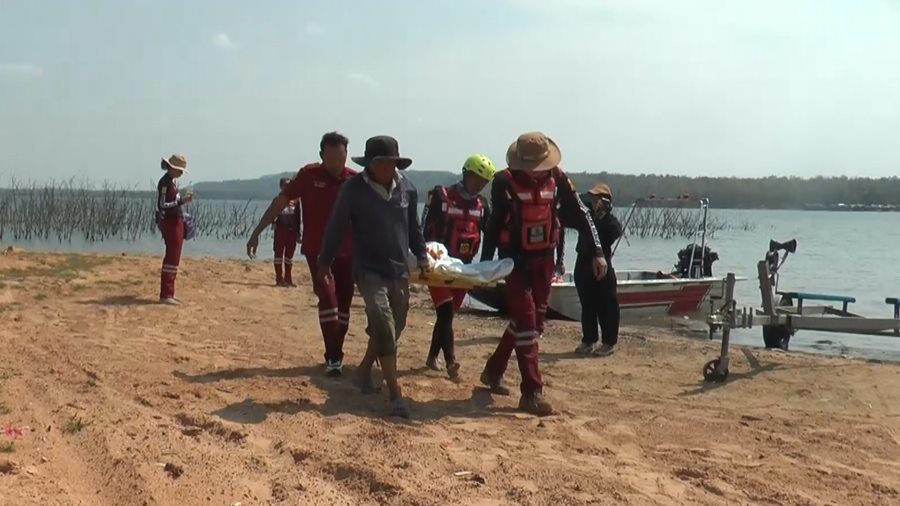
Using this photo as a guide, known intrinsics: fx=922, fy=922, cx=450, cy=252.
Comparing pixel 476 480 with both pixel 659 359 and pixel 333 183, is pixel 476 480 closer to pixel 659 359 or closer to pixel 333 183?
pixel 333 183

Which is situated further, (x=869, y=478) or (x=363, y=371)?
(x=363, y=371)

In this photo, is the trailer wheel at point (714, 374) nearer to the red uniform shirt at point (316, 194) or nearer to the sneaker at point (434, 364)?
the sneaker at point (434, 364)

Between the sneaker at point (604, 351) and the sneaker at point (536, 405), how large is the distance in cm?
311

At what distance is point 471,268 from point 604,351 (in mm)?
3337

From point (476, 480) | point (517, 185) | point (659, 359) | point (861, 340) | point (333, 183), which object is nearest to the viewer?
point (476, 480)

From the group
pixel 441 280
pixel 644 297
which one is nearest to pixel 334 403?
pixel 441 280

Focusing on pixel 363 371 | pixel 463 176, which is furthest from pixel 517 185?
pixel 363 371

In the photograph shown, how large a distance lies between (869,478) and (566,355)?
4267 mm

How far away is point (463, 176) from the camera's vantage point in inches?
296

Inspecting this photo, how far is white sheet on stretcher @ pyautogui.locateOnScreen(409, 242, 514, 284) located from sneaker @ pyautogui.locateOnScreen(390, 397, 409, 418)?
3.25 feet

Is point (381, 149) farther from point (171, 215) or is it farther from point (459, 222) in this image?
point (171, 215)

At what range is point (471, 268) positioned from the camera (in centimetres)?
652

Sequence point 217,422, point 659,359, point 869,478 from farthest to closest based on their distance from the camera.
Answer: point 659,359 → point 217,422 → point 869,478

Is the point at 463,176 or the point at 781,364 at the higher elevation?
the point at 463,176
